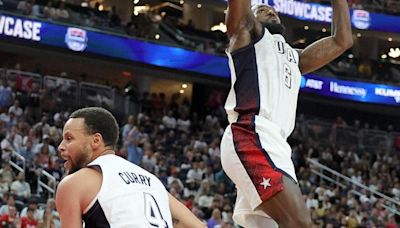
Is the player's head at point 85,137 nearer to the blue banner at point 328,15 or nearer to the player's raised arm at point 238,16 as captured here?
the player's raised arm at point 238,16

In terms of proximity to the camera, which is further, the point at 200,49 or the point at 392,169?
the point at 200,49

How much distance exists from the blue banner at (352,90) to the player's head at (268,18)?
24.8m

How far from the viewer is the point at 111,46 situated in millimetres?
25469

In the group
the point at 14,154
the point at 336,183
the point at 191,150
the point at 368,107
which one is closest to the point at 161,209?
the point at 14,154

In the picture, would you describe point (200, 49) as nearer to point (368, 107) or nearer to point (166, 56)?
point (166, 56)

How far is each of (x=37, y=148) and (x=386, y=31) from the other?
19648 millimetres

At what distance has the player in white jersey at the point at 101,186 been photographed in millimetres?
3479

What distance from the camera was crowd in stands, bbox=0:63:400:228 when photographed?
14.3 meters

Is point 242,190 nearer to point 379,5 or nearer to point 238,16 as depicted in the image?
point 238,16

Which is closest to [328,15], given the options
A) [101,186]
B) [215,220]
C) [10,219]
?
[215,220]

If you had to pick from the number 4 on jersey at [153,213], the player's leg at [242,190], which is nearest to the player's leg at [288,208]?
the player's leg at [242,190]

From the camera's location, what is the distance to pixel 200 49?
27.5 metres

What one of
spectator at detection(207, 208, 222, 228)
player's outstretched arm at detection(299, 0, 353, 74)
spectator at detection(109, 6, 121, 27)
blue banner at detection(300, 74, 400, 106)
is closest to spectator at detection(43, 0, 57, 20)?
spectator at detection(109, 6, 121, 27)

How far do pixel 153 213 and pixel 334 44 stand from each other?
187cm
